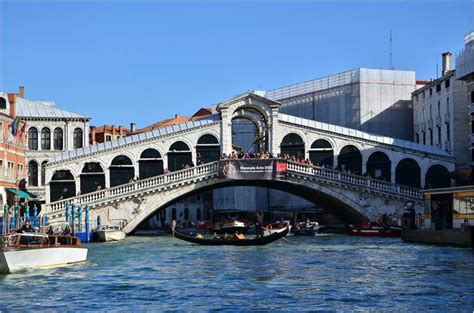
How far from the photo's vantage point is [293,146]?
3938 cm

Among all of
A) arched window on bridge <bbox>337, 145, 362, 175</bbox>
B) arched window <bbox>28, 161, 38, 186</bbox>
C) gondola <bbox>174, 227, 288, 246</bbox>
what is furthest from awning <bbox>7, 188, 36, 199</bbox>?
arched window on bridge <bbox>337, 145, 362, 175</bbox>

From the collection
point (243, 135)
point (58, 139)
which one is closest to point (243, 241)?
point (58, 139)

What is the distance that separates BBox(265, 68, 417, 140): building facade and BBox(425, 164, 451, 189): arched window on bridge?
813 cm

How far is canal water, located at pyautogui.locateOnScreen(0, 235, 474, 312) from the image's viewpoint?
49.4 ft

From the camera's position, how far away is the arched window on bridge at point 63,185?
3834cm

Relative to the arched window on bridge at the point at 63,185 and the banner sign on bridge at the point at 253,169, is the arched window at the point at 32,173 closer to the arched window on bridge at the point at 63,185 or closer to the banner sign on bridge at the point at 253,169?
the arched window on bridge at the point at 63,185

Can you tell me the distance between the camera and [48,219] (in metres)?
35.0

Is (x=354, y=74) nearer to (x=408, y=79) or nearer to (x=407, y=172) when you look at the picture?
(x=408, y=79)

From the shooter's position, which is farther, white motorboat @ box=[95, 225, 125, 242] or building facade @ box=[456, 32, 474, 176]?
building facade @ box=[456, 32, 474, 176]

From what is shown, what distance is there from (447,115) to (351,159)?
5319 millimetres

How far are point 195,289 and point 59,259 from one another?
5371 millimetres

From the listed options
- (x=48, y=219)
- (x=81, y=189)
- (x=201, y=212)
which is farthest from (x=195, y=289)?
(x=201, y=212)

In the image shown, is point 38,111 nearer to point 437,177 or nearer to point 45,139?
point 45,139

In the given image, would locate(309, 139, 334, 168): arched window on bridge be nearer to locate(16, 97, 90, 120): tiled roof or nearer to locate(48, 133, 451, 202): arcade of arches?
locate(48, 133, 451, 202): arcade of arches
